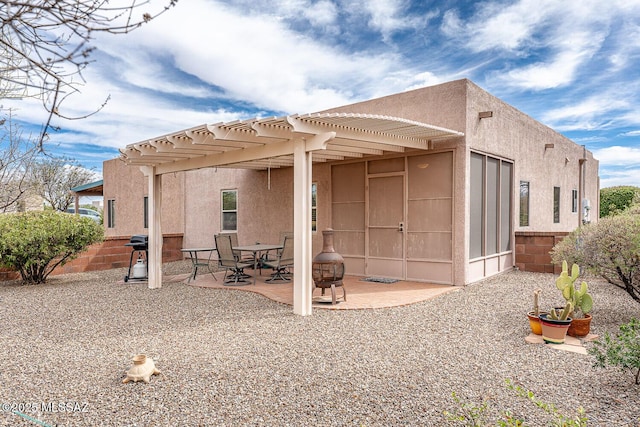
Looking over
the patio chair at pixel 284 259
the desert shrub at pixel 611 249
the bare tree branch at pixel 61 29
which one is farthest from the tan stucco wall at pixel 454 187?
the bare tree branch at pixel 61 29

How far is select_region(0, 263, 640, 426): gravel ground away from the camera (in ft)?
9.55

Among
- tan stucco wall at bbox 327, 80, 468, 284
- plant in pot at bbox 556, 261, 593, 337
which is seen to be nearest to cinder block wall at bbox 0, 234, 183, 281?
tan stucco wall at bbox 327, 80, 468, 284

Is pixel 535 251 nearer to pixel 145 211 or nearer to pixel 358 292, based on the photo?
pixel 358 292

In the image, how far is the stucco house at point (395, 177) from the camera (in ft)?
19.3

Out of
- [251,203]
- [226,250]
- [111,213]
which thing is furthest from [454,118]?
[111,213]

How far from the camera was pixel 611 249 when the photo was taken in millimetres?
5227

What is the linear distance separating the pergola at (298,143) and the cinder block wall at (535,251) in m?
3.85

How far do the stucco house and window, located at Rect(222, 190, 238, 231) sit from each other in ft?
3.73

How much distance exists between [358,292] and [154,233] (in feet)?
14.6

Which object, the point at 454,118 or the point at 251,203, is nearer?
the point at 454,118

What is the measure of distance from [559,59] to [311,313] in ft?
34.3

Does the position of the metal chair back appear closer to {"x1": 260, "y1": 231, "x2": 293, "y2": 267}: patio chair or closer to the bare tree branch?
{"x1": 260, "y1": 231, "x2": 293, "y2": 267}: patio chair

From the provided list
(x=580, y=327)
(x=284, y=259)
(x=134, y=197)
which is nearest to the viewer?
(x=580, y=327)

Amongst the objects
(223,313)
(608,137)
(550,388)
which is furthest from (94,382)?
(608,137)
